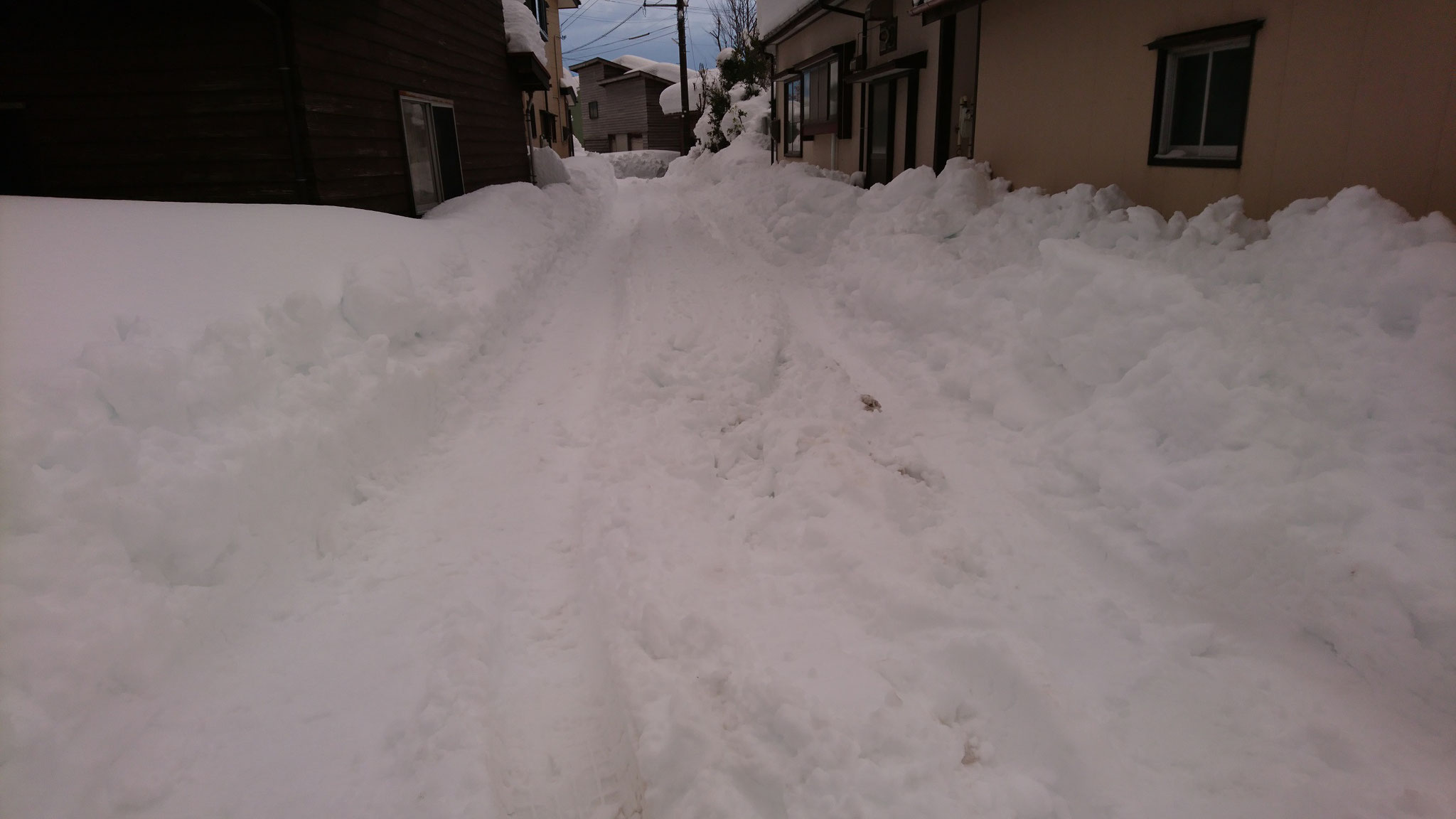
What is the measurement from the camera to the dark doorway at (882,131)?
12.3 meters

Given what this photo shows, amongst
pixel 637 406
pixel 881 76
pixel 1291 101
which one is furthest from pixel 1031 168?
pixel 637 406

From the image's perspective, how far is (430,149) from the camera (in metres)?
11.4

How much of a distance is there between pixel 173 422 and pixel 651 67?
45.6 metres

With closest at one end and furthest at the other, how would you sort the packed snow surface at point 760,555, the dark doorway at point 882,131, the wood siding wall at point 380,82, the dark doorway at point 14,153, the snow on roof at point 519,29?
the packed snow surface at point 760,555 < the dark doorway at point 14,153 < the wood siding wall at point 380,82 < the dark doorway at point 882,131 < the snow on roof at point 519,29

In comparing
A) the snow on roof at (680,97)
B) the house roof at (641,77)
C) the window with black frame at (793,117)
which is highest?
the house roof at (641,77)

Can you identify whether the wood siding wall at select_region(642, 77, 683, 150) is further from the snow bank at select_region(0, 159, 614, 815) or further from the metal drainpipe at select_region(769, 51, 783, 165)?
the snow bank at select_region(0, 159, 614, 815)

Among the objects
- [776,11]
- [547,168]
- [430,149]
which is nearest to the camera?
[430,149]

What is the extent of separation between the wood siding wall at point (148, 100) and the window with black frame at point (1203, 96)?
8702 mm

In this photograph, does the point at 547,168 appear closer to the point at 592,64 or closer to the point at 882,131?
the point at 882,131

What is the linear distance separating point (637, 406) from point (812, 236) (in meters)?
6.03

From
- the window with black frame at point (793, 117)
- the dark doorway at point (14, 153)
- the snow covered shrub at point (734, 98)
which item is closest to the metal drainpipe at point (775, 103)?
the window with black frame at point (793, 117)

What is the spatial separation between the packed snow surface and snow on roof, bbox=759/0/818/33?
11.3 meters

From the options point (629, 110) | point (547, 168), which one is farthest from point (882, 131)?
point (629, 110)

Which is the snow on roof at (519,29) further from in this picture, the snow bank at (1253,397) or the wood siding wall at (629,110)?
the wood siding wall at (629,110)
